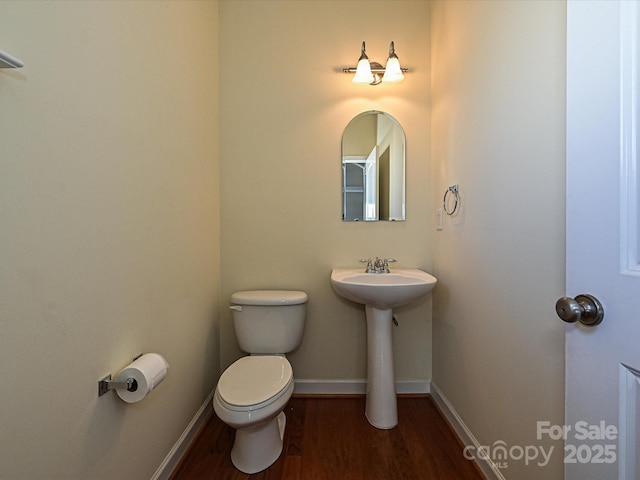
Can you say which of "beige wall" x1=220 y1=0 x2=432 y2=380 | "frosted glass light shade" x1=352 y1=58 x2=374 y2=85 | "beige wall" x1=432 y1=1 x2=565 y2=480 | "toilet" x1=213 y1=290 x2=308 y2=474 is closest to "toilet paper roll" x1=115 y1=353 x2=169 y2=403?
"toilet" x1=213 y1=290 x2=308 y2=474

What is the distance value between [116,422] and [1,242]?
2.24 feet

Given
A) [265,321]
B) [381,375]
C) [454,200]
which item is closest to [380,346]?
[381,375]

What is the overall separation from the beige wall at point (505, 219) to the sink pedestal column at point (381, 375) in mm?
337

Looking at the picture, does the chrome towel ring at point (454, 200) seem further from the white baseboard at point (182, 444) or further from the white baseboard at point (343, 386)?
the white baseboard at point (182, 444)

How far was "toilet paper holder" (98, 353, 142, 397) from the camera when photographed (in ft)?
2.92

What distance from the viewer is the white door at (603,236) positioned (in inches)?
20.4

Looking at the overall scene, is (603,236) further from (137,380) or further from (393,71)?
(393,71)

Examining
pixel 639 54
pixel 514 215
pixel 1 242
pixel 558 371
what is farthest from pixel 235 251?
pixel 639 54

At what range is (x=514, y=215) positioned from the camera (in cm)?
107

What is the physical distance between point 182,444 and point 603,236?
1.75 meters

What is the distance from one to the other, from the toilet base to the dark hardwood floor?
0.03 meters

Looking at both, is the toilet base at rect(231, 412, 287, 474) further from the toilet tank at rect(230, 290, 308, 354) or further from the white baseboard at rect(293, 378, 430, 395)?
the white baseboard at rect(293, 378, 430, 395)

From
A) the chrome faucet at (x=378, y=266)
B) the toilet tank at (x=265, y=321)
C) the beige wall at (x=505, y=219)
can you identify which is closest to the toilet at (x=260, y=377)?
the toilet tank at (x=265, y=321)

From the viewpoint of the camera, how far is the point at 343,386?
1915 millimetres
